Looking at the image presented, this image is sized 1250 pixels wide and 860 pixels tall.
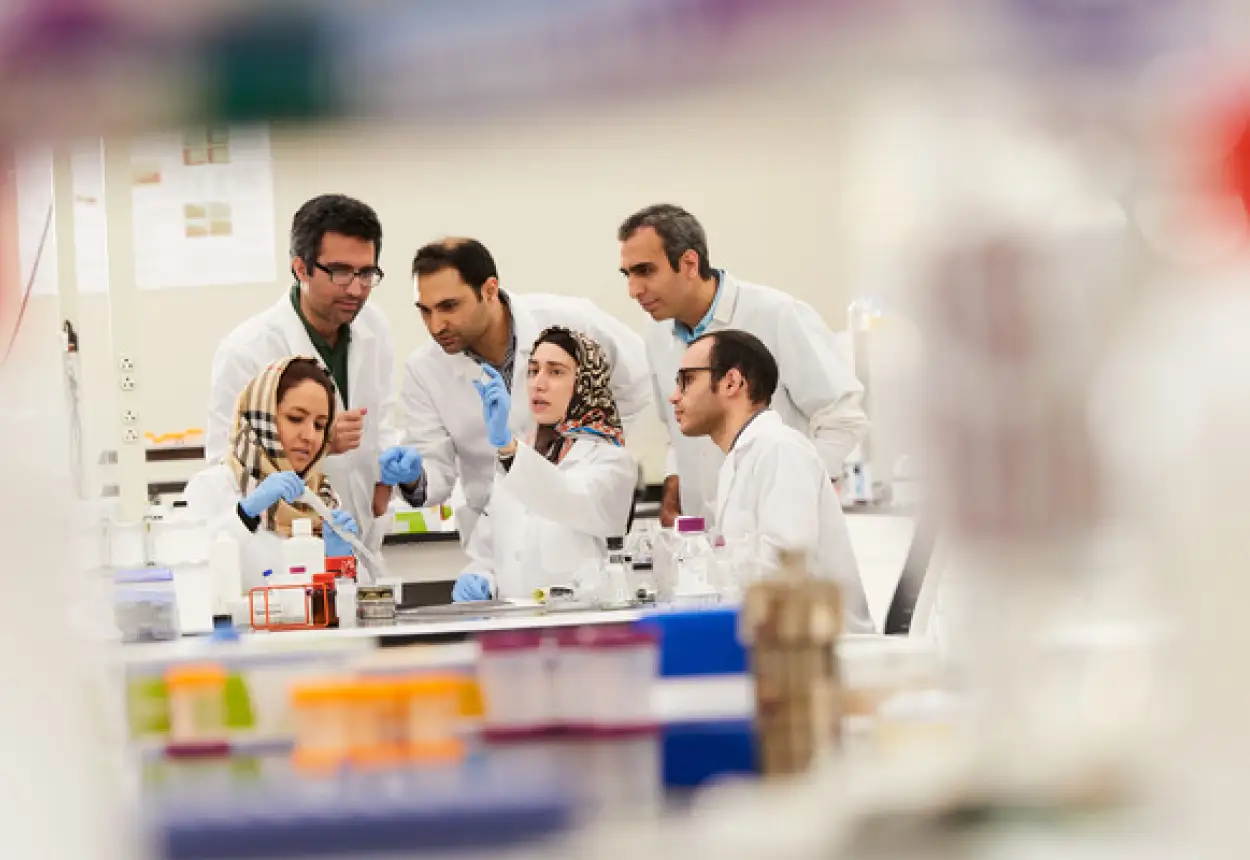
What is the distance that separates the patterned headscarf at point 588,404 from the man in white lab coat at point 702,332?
0.31ft

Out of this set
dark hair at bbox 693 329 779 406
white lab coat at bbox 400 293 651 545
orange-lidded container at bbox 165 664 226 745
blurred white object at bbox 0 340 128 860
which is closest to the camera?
blurred white object at bbox 0 340 128 860

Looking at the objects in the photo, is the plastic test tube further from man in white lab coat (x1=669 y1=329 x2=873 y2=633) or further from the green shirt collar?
the green shirt collar

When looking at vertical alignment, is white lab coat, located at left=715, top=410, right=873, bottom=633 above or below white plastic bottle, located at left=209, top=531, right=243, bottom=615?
above

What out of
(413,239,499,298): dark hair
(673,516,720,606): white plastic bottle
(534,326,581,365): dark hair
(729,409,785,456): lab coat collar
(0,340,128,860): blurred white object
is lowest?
(673,516,720,606): white plastic bottle

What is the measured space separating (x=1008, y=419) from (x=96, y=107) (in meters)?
0.19

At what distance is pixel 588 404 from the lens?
2.64 m

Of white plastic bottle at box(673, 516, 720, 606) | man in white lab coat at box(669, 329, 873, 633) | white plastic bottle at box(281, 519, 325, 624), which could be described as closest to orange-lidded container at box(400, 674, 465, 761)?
white plastic bottle at box(673, 516, 720, 606)

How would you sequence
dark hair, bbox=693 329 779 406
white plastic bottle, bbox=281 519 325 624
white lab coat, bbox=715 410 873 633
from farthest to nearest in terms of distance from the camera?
dark hair, bbox=693 329 779 406
white plastic bottle, bbox=281 519 325 624
white lab coat, bbox=715 410 873 633

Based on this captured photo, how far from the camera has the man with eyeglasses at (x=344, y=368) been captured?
2.68 m

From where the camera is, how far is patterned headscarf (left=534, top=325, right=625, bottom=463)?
2.63 meters

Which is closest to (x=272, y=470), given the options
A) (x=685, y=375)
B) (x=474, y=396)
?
(x=474, y=396)

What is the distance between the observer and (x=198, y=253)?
8.27 feet

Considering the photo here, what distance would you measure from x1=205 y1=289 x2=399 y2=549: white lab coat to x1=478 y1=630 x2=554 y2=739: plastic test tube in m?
2.26

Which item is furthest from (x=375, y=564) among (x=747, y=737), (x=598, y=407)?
(x=747, y=737)
